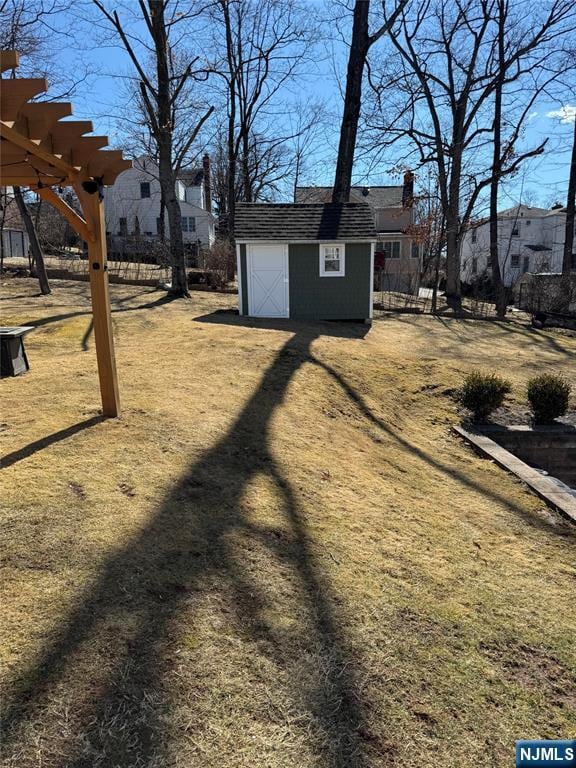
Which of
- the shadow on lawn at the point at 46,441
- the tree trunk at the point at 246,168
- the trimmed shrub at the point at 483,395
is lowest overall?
the trimmed shrub at the point at 483,395

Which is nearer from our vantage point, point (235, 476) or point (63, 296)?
point (235, 476)

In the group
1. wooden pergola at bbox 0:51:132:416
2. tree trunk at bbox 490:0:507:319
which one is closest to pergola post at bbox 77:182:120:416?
wooden pergola at bbox 0:51:132:416

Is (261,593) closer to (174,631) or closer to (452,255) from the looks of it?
(174,631)

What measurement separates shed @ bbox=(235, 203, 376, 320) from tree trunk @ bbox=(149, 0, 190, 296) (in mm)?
2953

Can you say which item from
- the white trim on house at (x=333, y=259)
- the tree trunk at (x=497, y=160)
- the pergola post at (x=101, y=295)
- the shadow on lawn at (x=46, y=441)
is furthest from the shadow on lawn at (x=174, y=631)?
the tree trunk at (x=497, y=160)

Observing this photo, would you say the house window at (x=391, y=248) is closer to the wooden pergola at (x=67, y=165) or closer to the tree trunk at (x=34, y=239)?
the tree trunk at (x=34, y=239)

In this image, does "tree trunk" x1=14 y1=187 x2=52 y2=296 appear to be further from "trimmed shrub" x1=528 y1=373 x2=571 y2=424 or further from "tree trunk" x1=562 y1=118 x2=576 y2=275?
"tree trunk" x1=562 y1=118 x2=576 y2=275

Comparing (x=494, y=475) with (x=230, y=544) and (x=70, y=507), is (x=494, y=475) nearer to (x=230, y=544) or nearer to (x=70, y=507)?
(x=230, y=544)

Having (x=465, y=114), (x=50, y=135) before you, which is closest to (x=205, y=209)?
(x=465, y=114)

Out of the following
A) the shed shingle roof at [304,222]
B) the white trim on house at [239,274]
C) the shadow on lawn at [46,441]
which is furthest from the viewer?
the white trim on house at [239,274]

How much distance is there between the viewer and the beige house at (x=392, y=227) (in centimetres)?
3159

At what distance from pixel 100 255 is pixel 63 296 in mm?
13477

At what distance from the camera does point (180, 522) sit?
3.50 meters

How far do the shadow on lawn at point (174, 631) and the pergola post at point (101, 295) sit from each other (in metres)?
1.53
